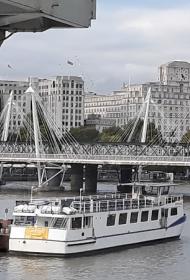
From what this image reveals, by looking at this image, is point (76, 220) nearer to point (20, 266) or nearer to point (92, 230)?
point (92, 230)

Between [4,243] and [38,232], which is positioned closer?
[38,232]

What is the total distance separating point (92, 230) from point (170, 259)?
179 inches

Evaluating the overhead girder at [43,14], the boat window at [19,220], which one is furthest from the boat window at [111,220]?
the overhead girder at [43,14]

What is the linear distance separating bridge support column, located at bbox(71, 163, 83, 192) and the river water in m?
53.4

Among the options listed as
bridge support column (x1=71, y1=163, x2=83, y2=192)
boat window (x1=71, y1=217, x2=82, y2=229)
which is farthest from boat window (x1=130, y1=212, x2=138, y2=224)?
bridge support column (x1=71, y1=163, x2=83, y2=192)

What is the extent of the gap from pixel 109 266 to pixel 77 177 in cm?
6171

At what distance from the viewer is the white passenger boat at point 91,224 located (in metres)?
36.6

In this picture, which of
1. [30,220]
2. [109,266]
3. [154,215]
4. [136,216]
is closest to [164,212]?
[154,215]

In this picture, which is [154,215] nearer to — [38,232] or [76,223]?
[76,223]

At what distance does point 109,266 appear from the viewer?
3431 cm

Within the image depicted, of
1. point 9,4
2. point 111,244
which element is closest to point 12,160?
point 111,244

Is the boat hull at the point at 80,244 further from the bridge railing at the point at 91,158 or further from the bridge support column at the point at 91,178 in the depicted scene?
the bridge support column at the point at 91,178

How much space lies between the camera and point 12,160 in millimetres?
95375

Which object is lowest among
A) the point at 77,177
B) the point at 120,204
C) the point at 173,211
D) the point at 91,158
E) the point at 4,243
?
the point at 4,243
